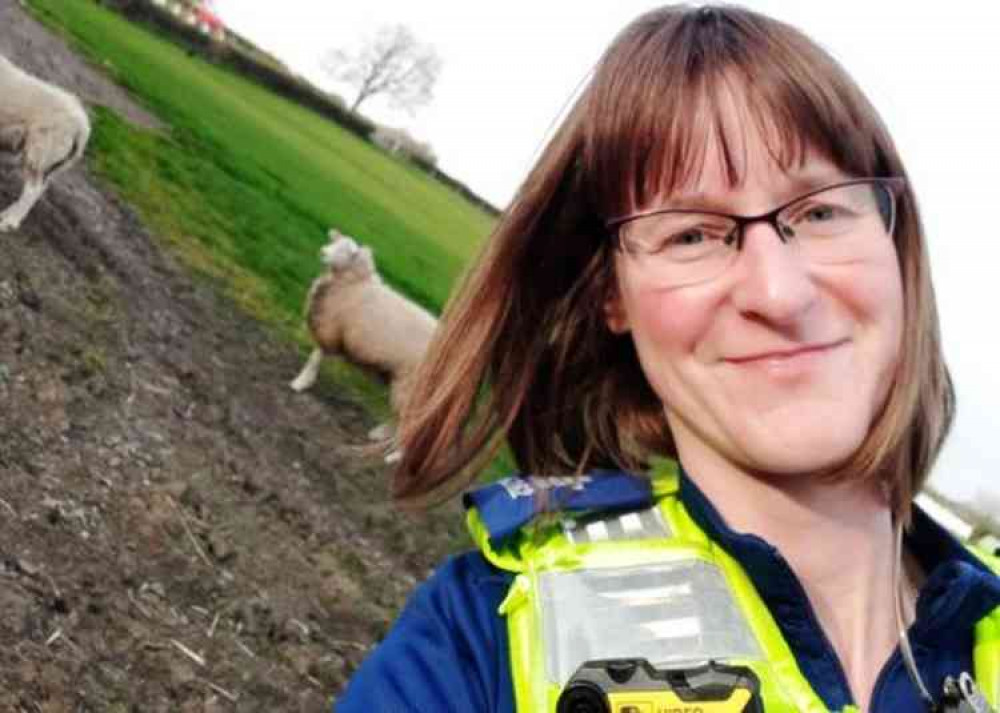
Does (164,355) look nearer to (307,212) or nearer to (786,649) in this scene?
(786,649)

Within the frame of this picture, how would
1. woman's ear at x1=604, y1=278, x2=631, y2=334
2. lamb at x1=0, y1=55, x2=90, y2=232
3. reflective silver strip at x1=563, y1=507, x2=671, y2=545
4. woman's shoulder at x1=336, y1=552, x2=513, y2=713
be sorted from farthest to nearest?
1. lamb at x1=0, y1=55, x2=90, y2=232
2. woman's ear at x1=604, y1=278, x2=631, y2=334
3. reflective silver strip at x1=563, y1=507, x2=671, y2=545
4. woman's shoulder at x1=336, y1=552, x2=513, y2=713

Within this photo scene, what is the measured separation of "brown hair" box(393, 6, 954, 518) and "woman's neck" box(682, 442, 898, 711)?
89 mm

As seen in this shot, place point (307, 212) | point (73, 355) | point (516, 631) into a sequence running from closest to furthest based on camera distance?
point (516, 631)
point (73, 355)
point (307, 212)

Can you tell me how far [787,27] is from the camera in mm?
2377

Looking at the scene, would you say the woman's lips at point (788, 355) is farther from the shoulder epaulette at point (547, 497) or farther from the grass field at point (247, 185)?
the grass field at point (247, 185)

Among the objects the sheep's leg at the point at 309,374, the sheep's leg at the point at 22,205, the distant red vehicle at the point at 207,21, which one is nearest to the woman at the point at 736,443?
the sheep's leg at the point at 22,205

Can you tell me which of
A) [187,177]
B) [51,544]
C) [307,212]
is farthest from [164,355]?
[307,212]

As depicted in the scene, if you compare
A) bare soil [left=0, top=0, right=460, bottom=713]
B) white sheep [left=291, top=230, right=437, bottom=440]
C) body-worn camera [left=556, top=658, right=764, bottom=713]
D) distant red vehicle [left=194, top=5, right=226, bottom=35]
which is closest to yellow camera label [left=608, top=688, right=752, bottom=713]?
body-worn camera [left=556, top=658, right=764, bottom=713]

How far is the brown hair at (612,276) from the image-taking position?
227 cm

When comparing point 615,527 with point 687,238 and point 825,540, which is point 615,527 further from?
point 687,238

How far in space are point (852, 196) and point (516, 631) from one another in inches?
33.2

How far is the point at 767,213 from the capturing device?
2.21 m

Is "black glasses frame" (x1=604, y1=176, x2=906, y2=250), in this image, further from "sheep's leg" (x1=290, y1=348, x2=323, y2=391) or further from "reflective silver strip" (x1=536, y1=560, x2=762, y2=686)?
"sheep's leg" (x1=290, y1=348, x2=323, y2=391)

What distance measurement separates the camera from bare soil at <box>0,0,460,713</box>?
5.55 metres
